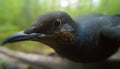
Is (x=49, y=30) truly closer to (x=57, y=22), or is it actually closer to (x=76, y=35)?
(x=57, y=22)

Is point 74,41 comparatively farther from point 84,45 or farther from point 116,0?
point 116,0

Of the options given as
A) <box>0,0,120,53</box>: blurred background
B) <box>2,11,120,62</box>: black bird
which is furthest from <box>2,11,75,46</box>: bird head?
<box>0,0,120,53</box>: blurred background

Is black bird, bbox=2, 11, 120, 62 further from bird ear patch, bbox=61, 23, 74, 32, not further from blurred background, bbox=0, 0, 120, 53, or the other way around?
blurred background, bbox=0, 0, 120, 53

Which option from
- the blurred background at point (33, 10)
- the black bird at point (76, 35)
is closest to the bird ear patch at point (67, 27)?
the black bird at point (76, 35)

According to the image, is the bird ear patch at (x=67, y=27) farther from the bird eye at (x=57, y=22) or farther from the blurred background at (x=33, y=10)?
the blurred background at (x=33, y=10)

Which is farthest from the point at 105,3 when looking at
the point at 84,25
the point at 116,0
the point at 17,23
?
the point at 17,23

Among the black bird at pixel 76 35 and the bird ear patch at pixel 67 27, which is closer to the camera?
the black bird at pixel 76 35

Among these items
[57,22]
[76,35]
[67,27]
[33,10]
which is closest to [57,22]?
[57,22]
